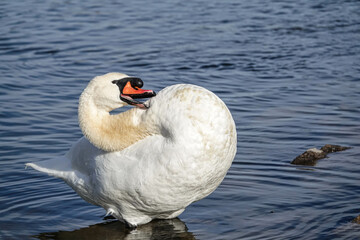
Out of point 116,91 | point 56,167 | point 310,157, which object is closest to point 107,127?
point 116,91

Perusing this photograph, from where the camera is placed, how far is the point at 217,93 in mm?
11445

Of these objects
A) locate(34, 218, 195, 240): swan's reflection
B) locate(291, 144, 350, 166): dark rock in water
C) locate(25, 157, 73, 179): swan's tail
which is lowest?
locate(34, 218, 195, 240): swan's reflection

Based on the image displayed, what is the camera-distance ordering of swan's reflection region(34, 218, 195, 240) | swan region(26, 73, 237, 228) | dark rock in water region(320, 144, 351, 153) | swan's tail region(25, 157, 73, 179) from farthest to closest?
dark rock in water region(320, 144, 351, 153)
swan's tail region(25, 157, 73, 179)
swan's reflection region(34, 218, 195, 240)
swan region(26, 73, 237, 228)

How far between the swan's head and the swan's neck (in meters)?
0.08

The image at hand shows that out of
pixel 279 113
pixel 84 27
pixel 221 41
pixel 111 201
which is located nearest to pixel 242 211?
pixel 111 201

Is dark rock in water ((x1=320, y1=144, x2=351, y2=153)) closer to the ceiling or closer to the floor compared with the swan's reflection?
closer to the ceiling

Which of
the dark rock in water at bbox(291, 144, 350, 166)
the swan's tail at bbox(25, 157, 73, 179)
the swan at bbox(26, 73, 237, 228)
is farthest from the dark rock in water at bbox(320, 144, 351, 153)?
the swan's tail at bbox(25, 157, 73, 179)

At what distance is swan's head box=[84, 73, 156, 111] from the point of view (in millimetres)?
5781

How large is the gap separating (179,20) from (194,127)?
1182 cm

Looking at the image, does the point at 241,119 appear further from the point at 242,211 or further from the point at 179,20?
the point at 179,20

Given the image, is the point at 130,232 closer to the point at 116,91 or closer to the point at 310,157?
the point at 116,91

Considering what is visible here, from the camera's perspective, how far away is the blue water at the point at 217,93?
6910 mm

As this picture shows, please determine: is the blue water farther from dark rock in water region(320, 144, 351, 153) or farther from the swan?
the swan

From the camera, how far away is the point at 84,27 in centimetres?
1686
